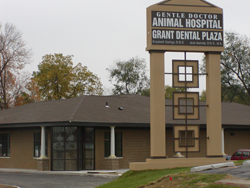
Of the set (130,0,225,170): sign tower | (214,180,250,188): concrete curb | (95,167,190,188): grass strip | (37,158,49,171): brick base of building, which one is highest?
(130,0,225,170): sign tower

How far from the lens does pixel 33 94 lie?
60719 millimetres

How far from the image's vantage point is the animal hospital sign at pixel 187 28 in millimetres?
17438

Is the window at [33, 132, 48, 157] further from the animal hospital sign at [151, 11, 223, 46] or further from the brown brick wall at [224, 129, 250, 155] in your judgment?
the animal hospital sign at [151, 11, 223, 46]

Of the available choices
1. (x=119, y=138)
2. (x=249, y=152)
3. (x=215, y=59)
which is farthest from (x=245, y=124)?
(x=215, y=59)

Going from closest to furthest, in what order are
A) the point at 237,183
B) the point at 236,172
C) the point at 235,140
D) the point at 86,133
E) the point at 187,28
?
the point at 237,183
the point at 236,172
the point at 187,28
the point at 86,133
the point at 235,140

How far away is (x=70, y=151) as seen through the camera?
2677 cm

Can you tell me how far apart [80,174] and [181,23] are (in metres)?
11.8

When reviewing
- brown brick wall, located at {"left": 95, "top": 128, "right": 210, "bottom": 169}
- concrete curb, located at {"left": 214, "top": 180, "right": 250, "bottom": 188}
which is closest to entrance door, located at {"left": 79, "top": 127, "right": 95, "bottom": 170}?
brown brick wall, located at {"left": 95, "top": 128, "right": 210, "bottom": 169}

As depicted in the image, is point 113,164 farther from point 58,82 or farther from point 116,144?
point 58,82

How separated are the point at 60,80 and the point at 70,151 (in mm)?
34630

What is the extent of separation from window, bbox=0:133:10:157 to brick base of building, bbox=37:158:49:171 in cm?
459

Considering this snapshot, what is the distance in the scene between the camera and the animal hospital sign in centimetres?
1744

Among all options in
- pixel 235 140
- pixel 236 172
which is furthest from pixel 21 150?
pixel 236 172

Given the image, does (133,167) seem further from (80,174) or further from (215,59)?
(80,174)
